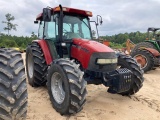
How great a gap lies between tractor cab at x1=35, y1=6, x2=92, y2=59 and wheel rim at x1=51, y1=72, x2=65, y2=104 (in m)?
0.85

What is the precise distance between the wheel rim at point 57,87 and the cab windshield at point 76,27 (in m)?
1.08

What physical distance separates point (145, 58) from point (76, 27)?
5.06 m

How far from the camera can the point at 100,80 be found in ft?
15.6

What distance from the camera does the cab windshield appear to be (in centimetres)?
525

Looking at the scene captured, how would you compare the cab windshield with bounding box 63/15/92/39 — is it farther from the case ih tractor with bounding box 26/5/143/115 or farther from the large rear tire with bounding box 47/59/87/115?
the large rear tire with bounding box 47/59/87/115

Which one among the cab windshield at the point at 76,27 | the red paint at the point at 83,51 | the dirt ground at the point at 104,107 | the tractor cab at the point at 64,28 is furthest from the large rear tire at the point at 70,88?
the cab windshield at the point at 76,27

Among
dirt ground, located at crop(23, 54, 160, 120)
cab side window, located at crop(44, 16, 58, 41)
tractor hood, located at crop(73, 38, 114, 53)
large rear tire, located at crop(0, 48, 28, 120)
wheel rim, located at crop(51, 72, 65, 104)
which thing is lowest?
dirt ground, located at crop(23, 54, 160, 120)

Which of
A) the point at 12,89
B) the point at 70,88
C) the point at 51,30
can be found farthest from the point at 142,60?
the point at 12,89

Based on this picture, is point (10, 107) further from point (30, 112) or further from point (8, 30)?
point (8, 30)

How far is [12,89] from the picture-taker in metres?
2.48

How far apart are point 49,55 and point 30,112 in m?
1.78

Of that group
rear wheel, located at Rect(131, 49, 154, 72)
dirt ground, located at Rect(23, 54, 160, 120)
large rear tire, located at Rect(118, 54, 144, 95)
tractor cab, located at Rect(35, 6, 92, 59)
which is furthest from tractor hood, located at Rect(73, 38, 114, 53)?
rear wheel, located at Rect(131, 49, 154, 72)

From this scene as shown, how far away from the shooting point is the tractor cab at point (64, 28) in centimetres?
514

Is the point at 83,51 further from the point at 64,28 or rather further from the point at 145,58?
the point at 145,58
